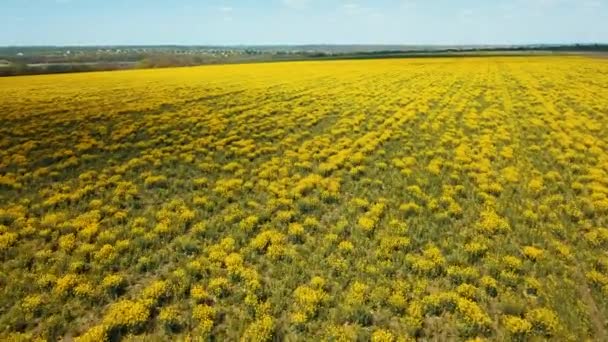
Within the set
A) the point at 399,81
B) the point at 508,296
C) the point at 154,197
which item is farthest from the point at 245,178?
the point at 399,81

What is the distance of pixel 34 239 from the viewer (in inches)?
581

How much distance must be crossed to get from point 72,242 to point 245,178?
868 centimetres

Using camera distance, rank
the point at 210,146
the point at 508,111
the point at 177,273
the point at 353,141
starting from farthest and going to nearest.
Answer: the point at 508,111 → the point at 353,141 → the point at 210,146 → the point at 177,273

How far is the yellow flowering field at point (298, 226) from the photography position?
35.9 feet

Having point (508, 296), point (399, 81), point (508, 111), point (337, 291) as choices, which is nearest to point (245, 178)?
point (337, 291)

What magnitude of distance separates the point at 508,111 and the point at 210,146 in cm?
2630

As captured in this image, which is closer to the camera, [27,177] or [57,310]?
[57,310]

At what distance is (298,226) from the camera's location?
52.0ft

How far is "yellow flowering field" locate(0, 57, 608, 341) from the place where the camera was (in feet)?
35.9

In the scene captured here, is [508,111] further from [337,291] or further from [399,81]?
[337,291]

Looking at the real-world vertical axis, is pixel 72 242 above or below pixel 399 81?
below

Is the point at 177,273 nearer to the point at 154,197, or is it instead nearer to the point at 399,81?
the point at 154,197

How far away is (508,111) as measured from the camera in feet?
118

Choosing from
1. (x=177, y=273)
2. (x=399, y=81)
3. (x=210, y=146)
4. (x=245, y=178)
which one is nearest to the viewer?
(x=177, y=273)
